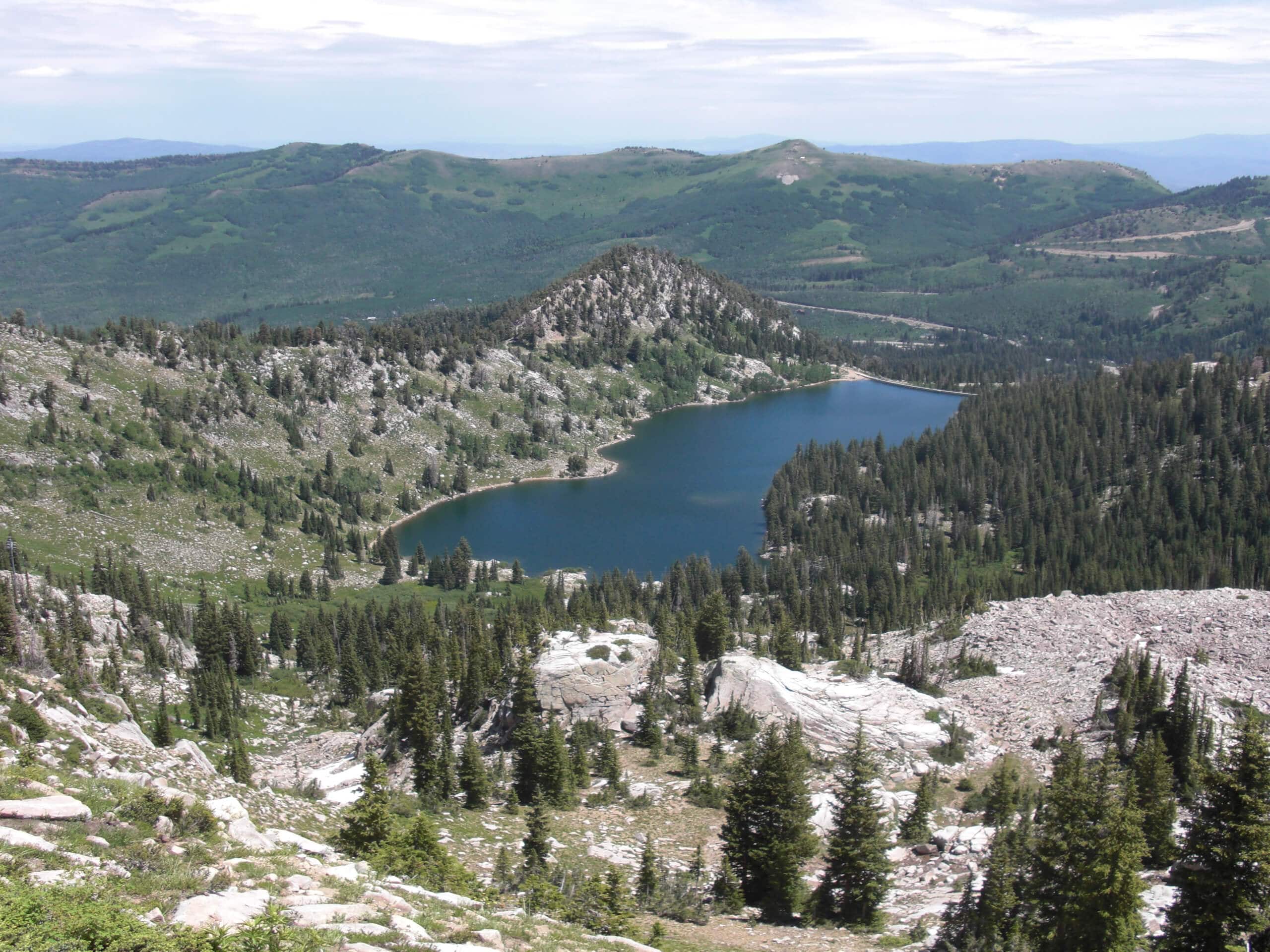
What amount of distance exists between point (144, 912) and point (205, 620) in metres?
81.9

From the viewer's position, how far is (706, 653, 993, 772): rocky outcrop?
54.5 meters

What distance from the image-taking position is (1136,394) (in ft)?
560

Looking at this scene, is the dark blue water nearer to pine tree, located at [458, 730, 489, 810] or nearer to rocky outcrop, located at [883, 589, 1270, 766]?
rocky outcrop, located at [883, 589, 1270, 766]

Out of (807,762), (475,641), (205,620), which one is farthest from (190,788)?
(205,620)

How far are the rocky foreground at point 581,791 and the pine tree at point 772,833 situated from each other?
174 cm

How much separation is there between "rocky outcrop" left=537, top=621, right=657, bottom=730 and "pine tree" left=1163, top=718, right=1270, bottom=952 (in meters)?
33.1

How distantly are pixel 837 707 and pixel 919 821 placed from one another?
1369 centimetres

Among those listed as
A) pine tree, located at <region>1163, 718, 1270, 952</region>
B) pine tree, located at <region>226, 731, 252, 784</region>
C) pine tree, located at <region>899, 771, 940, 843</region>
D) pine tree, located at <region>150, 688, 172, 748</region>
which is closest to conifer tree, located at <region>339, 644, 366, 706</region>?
pine tree, located at <region>150, 688, 172, 748</region>

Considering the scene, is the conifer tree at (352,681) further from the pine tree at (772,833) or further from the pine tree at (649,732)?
the pine tree at (772,833)

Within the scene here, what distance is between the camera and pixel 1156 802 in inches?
1615

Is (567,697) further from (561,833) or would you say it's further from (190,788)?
(190,788)

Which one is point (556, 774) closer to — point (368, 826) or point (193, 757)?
point (368, 826)

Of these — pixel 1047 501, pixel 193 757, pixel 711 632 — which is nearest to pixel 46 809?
pixel 193 757

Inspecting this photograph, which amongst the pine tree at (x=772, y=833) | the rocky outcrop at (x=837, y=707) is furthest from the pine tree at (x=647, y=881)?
the rocky outcrop at (x=837, y=707)
